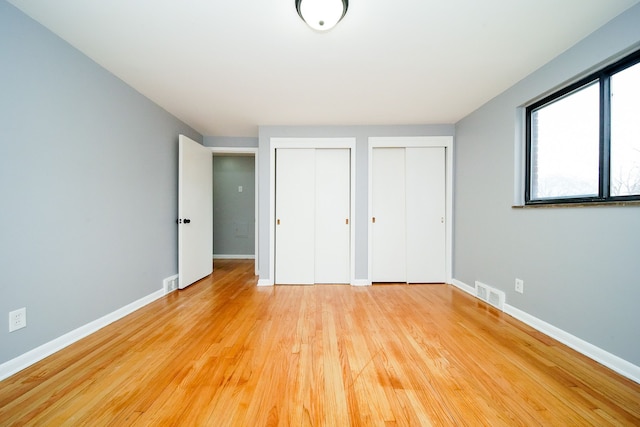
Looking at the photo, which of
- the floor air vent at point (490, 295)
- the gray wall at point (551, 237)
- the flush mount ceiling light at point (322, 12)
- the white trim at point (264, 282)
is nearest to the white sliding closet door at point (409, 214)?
the gray wall at point (551, 237)

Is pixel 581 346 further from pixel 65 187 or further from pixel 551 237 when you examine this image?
pixel 65 187

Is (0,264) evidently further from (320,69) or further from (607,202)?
(607,202)

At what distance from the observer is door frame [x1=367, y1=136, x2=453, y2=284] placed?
11.0ft

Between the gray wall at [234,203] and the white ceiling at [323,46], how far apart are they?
2790 mm

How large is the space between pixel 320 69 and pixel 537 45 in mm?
1696

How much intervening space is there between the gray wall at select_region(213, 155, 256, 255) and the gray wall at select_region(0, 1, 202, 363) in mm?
2886

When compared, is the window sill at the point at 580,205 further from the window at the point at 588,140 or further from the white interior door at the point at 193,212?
the white interior door at the point at 193,212

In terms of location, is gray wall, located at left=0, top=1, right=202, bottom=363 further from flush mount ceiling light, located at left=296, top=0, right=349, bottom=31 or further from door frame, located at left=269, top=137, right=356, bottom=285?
flush mount ceiling light, located at left=296, top=0, right=349, bottom=31

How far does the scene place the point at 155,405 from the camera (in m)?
1.24

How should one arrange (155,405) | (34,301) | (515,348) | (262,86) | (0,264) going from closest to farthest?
(155,405) < (0,264) < (34,301) < (515,348) < (262,86)

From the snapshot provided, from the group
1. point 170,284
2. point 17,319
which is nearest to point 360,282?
point 170,284

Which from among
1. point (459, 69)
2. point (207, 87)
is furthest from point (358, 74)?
point (207, 87)

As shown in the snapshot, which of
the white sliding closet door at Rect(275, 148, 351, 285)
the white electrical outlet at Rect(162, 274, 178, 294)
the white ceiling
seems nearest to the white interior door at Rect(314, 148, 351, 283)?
the white sliding closet door at Rect(275, 148, 351, 285)

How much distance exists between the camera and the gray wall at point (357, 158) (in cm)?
337
